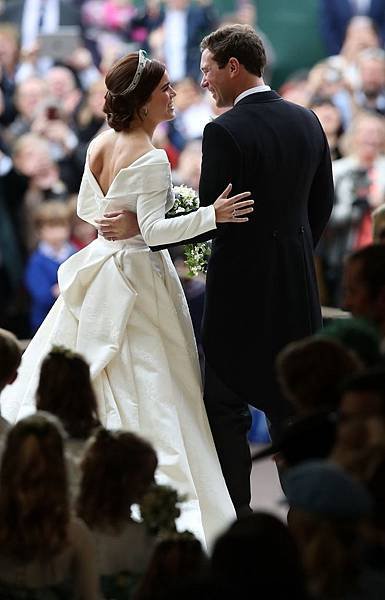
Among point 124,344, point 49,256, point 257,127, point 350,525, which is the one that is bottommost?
point 49,256

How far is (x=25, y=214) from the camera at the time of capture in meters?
10.9

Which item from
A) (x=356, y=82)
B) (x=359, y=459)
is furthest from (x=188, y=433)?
(x=356, y=82)

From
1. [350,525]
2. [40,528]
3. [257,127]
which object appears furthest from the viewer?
[257,127]

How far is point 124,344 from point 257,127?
918 millimetres

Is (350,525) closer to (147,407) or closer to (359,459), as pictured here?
(359,459)

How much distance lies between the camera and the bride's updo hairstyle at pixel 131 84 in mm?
5281

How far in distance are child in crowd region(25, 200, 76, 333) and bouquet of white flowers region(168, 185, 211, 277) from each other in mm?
4932

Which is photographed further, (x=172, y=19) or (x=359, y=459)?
(x=172, y=19)

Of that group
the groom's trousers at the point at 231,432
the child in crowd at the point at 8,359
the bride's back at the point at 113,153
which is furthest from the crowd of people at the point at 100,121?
the child in crowd at the point at 8,359

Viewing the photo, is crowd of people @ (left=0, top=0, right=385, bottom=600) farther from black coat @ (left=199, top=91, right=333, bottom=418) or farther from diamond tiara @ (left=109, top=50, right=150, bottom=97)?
diamond tiara @ (left=109, top=50, right=150, bottom=97)

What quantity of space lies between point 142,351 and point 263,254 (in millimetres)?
573

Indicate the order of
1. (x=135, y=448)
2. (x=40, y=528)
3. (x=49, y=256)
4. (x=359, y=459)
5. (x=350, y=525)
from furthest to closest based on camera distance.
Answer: (x=49, y=256) → (x=135, y=448) → (x=40, y=528) → (x=359, y=459) → (x=350, y=525)

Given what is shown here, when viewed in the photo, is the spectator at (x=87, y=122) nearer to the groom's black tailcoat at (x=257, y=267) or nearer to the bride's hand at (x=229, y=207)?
the groom's black tailcoat at (x=257, y=267)

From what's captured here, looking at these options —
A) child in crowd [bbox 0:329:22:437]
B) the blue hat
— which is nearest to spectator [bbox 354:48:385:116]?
child in crowd [bbox 0:329:22:437]
